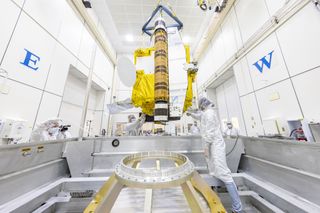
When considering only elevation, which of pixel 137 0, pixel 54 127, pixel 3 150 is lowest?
pixel 3 150

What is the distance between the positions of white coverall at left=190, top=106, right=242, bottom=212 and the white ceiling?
94.6 inches

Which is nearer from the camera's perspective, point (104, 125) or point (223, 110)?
point (223, 110)

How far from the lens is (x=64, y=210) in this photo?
993 millimetres

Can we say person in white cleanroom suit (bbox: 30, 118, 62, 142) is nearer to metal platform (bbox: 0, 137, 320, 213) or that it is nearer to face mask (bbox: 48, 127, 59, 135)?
face mask (bbox: 48, 127, 59, 135)

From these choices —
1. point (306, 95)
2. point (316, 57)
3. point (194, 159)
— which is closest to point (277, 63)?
point (316, 57)

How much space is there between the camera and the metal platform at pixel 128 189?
2.84ft

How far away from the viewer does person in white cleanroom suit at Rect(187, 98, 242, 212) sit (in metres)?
1.15

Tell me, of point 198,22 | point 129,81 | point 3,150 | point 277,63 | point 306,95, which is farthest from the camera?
point 198,22

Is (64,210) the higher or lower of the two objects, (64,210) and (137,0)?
the lower

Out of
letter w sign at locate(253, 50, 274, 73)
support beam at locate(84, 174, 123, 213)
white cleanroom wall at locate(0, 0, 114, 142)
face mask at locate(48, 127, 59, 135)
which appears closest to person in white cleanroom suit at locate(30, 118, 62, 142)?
face mask at locate(48, 127, 59, 135)

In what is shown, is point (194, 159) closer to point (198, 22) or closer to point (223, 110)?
point (223, 110)

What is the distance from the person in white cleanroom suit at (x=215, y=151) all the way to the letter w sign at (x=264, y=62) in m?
1.56

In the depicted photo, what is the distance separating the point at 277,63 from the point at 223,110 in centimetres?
242

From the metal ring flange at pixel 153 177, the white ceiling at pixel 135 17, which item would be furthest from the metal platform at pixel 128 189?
the white ceiling at pixel 135 17
